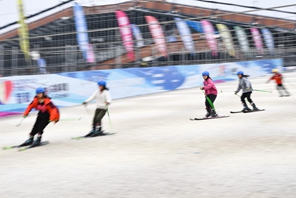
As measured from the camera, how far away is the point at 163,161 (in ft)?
33.1

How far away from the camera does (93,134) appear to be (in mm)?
15047

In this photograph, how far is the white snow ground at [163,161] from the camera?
7.69 meters

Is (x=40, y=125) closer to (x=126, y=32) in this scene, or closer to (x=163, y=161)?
(x=163, y=161)

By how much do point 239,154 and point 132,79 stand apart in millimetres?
22584

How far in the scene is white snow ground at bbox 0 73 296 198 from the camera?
303 inches

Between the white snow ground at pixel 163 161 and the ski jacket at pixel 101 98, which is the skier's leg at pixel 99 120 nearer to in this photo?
the ski jacket at pixel 101 98

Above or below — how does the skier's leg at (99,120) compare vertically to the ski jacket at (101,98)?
below

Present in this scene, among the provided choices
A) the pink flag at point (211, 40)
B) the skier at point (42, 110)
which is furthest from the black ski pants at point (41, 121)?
the pink flag at point (211, 40)

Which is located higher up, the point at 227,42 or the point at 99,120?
the point at 227,42

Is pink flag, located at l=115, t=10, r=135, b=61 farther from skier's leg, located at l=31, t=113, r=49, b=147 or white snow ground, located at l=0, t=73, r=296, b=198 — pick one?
skier's leg, located at l=31, t=113, r=49, b=147

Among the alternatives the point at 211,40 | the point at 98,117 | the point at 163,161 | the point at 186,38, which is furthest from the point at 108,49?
the point at 163,161

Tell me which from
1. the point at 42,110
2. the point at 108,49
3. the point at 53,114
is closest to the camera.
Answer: the point at 53,114

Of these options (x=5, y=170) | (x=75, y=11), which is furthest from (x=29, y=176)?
(x=75, y=11)

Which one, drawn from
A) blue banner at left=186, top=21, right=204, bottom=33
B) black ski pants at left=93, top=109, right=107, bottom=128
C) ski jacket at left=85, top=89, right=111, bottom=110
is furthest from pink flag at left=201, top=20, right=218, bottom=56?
black ski pants at left=93, top=109, right=107, bottom=128
